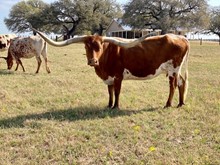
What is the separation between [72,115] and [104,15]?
6225 cm

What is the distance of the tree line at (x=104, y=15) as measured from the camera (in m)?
53.1

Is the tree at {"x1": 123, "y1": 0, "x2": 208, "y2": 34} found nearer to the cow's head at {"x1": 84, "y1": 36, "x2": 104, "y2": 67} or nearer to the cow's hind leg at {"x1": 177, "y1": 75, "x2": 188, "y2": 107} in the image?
the cow's hind leg at {"x1": 177, "y1": 75, "x2": 188, "y2": 107}

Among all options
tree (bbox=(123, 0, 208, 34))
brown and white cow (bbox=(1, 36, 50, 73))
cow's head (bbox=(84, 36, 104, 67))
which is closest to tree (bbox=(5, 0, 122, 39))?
tree (bbox=(123, 0, 208, 34))

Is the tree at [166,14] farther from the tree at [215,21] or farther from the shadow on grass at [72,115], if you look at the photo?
the shadow on grass at [72,115]

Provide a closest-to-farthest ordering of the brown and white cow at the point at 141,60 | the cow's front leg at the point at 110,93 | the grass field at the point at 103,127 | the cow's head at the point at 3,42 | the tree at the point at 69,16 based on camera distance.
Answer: the grass field at the point at 103,127 → the brown and white cow at the point at 141,60 → the cow's front leg at the point at 110,93 → the cow's head at the point at 3,42 → the tree at the point at 69,16

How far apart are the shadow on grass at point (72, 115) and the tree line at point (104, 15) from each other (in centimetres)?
4629

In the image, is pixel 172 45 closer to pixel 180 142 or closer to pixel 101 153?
pixel 180 142

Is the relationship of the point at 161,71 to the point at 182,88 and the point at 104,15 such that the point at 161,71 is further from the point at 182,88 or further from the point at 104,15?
the point at 104,15

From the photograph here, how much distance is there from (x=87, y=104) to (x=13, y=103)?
1771 mm

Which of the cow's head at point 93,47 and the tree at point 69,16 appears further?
the tree at point 69,16

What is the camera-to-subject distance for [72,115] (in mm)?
6352

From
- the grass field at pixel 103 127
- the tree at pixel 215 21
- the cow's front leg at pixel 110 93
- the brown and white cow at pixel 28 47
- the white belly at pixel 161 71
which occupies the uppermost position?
the tree at pixel 215 21

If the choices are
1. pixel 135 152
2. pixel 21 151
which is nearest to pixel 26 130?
pixel 21 151

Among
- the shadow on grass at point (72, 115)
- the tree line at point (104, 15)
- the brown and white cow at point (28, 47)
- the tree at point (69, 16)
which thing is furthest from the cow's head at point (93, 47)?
the tree at point (69, 16)
